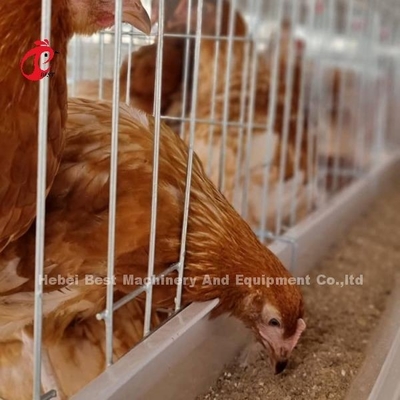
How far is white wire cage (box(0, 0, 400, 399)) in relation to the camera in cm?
90

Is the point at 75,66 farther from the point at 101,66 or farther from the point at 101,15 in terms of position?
the point at 101,15

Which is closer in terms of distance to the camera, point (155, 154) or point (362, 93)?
point (155, 154)

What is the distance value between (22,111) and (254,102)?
111 centimetres

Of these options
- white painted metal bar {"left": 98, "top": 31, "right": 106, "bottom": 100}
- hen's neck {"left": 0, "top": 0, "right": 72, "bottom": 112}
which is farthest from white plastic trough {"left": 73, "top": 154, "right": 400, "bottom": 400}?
white painted metal bar {"left": 98, "top": 31, "right": 106, "bottom": 100}

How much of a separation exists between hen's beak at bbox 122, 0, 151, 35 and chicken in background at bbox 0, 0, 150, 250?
92mm

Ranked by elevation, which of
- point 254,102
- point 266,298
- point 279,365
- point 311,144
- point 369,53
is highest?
point 369,53

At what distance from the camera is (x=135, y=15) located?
0.90 metres

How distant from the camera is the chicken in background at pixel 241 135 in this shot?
1.59 meters

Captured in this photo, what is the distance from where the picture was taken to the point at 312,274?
155 centimetres

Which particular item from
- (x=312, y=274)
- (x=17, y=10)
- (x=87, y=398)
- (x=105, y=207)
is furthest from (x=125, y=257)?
(x=312, y=274)

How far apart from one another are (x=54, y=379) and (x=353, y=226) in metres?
1.30

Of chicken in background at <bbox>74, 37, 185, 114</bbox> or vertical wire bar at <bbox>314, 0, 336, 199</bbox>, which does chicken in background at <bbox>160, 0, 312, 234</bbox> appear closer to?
chicken in background at <bbox>74, 37, 185, 114</bbox>

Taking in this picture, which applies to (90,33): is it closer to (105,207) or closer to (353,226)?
(105,207)

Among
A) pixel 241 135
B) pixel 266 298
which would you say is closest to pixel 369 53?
pixel 241 135
